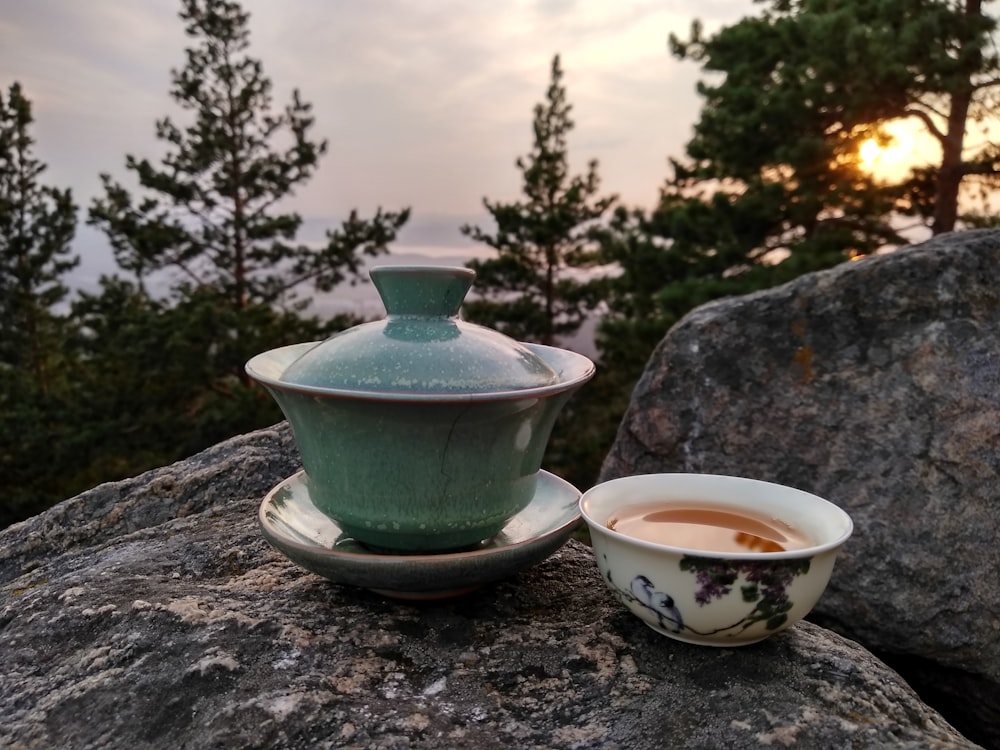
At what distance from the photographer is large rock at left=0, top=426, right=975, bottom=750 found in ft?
3.25

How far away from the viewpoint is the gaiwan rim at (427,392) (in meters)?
1.08

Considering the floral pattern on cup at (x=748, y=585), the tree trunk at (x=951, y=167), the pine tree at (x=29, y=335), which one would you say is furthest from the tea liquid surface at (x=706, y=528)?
the pine tree at (x=29, y=335)

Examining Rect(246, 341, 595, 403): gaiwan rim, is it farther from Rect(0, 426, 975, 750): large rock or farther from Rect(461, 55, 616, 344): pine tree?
Rect(461, 55, 616, 344): pine tree

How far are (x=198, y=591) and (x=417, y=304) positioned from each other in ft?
2.38

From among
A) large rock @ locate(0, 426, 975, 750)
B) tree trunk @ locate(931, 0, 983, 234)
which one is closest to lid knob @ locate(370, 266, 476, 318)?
large rock @ locate(0, 426, 975, 750)

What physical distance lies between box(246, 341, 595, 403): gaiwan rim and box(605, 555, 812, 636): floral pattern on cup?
1.18ft

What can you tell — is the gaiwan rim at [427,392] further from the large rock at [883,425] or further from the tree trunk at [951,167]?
the tree trunk at [951,167]

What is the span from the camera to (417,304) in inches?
51.5

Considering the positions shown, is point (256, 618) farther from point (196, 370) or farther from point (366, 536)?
point (196, 370)

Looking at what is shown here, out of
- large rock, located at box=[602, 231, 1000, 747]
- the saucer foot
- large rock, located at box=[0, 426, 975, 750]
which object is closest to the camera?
large rock, located at box=[0, 426, 975, 750]

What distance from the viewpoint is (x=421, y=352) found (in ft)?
3.93

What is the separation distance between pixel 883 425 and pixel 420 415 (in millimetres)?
2094

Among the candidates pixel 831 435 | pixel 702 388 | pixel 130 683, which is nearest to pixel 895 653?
pixel 831 435

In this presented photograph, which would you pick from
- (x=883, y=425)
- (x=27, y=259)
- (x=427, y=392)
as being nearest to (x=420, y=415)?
(x=427, y=392)
